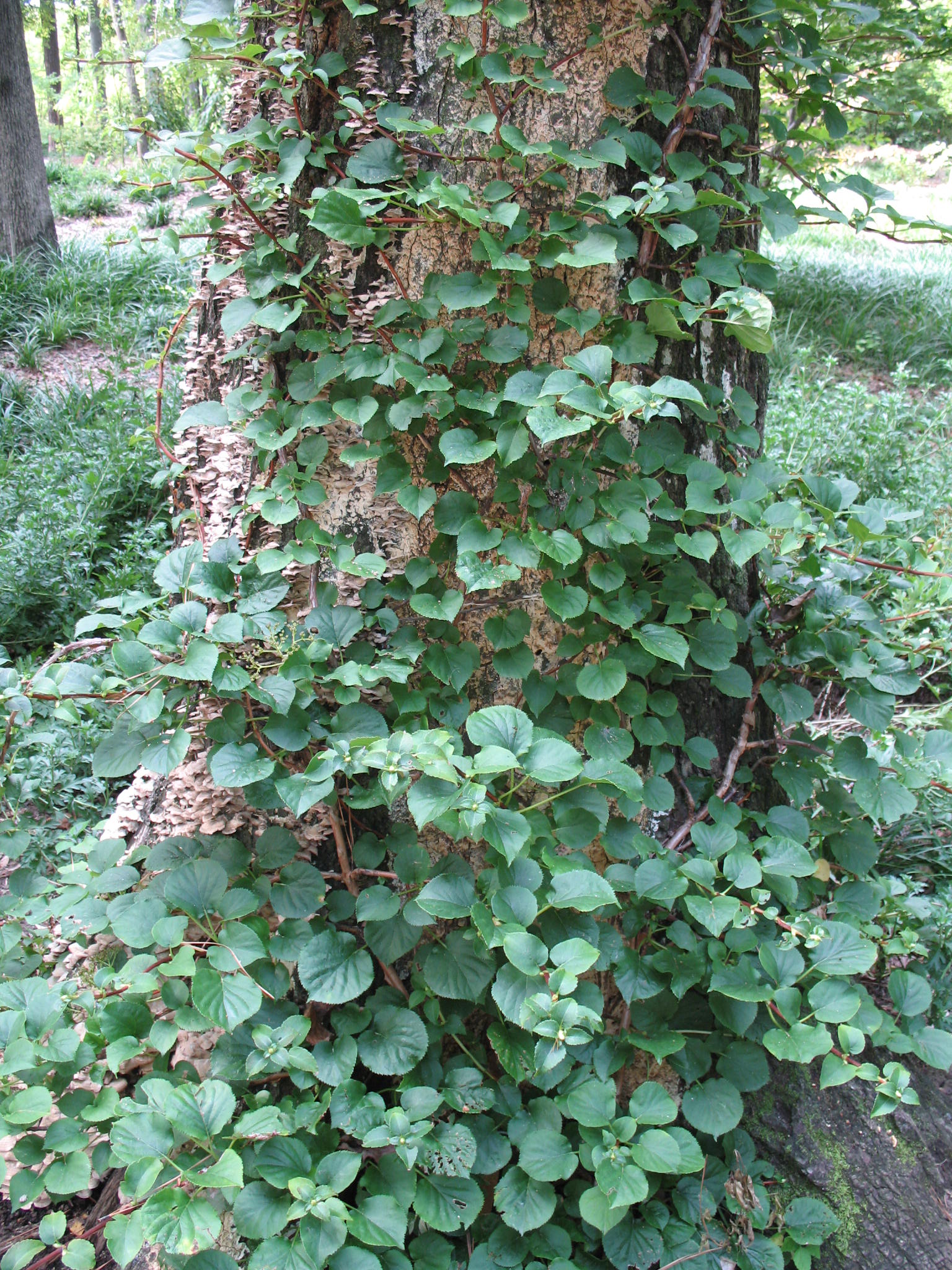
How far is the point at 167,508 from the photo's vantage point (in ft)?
12.5

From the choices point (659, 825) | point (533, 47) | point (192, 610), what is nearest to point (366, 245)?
point (533, 47)

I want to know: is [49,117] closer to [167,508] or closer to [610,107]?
[167,508]

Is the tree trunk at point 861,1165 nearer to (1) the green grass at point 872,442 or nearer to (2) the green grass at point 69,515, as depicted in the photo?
(2) the green grass at point 69,515

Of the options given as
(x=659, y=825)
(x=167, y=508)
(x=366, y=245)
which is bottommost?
(x=167, y=508)

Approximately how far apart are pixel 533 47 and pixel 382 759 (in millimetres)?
1140

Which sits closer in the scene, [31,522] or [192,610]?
[192,610]

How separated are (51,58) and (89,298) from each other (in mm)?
20264

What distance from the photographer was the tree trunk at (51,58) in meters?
8.47

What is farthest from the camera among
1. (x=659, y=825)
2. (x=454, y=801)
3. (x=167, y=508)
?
(x=167, y=508)

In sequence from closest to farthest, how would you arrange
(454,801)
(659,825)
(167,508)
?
(454,801)
(659,825)
(167,508)

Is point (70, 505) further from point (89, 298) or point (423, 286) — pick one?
point (89, 298)

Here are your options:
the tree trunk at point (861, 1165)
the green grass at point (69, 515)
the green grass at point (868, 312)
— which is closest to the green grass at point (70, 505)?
the green grass at point (69, 515)

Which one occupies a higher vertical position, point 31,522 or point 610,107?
point 610,107

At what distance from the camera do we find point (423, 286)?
1.42 m
